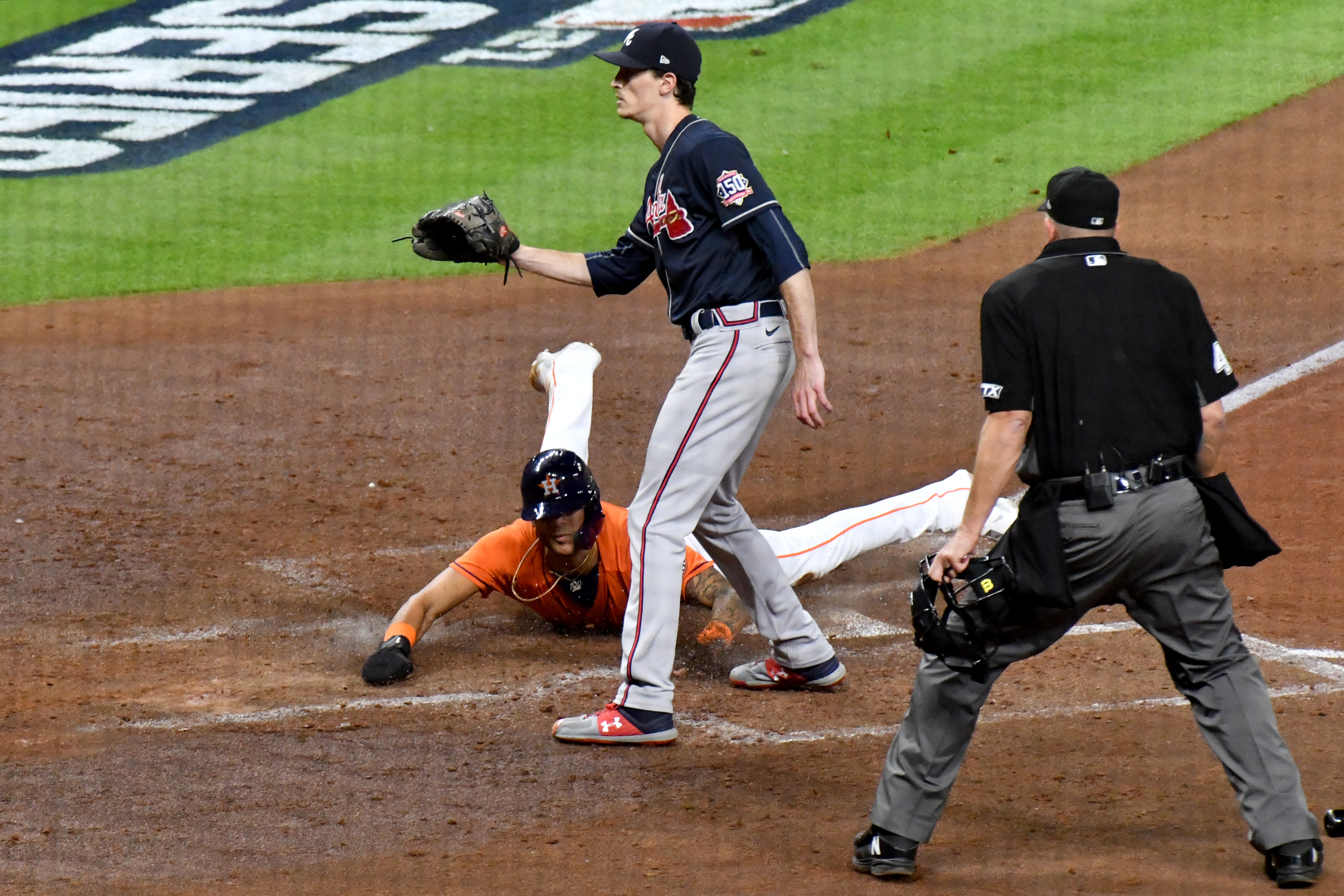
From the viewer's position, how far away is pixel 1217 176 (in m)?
10.9

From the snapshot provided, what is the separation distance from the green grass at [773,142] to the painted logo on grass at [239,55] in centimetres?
38

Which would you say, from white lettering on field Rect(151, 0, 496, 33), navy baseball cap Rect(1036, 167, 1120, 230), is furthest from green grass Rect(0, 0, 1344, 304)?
navy baseball cap Rect(1036, 167, 1120, 230)

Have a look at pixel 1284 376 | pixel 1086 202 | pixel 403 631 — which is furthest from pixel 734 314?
pixel 1284 376

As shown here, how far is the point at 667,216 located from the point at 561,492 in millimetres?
927

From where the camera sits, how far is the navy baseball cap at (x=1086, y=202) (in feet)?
11.0

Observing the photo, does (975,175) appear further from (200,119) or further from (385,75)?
(200,119)

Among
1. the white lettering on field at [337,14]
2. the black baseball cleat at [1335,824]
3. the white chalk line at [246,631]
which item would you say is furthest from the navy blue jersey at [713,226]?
the white lettering on field at [337,14]

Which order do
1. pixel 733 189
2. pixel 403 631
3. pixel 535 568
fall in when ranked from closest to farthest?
pixel 733 189
pixel 403 631
pixel 535 568

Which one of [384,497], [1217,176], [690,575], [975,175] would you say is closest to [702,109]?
[975,175]

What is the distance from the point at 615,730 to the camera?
4250mm

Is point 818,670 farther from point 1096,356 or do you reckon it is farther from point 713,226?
point 1096,356

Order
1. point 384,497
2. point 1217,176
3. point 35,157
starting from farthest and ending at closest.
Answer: point 35,157 < point 1217,176 < point 384,497

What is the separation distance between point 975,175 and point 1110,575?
26.9 ft

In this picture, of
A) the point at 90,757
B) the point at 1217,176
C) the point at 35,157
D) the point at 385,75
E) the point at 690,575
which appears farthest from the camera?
the point at 385,75
